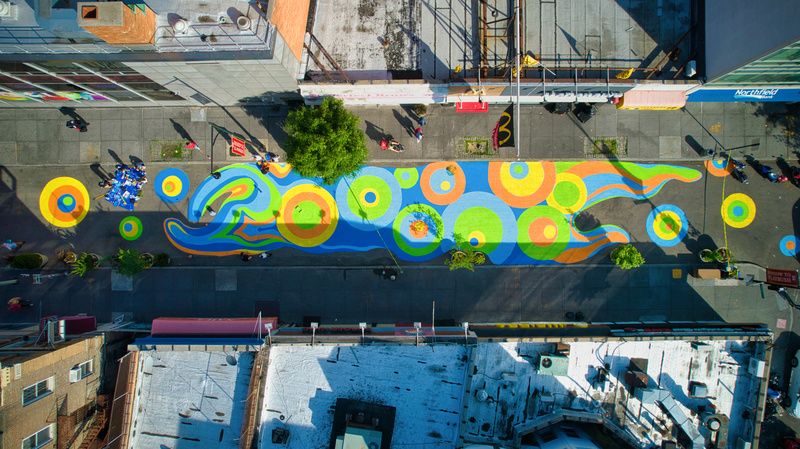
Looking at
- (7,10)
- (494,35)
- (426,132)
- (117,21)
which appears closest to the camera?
(117,21)

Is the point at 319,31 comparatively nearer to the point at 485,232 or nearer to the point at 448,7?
the point at 448,7

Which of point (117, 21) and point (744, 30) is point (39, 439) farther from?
point (744, 30)

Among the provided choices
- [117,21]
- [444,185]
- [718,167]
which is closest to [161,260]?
[117,21]

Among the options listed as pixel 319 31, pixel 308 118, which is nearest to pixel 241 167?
pixel 308 118

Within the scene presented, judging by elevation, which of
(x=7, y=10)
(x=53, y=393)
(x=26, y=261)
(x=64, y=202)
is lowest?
(x=53, y=393)

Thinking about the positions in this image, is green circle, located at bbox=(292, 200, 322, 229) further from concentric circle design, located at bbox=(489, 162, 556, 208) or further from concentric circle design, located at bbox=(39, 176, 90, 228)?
concentric circle design, located at bbox=(39, 176, 90, 228)

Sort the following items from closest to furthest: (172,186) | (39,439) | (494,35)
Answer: (39,439) < (494,35) < (172,186)

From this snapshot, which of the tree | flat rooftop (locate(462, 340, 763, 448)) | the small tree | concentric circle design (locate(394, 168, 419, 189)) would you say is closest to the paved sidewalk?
concentric circle design (locate(394, 168, 419, 189))

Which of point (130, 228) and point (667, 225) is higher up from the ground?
point (667, 225)
